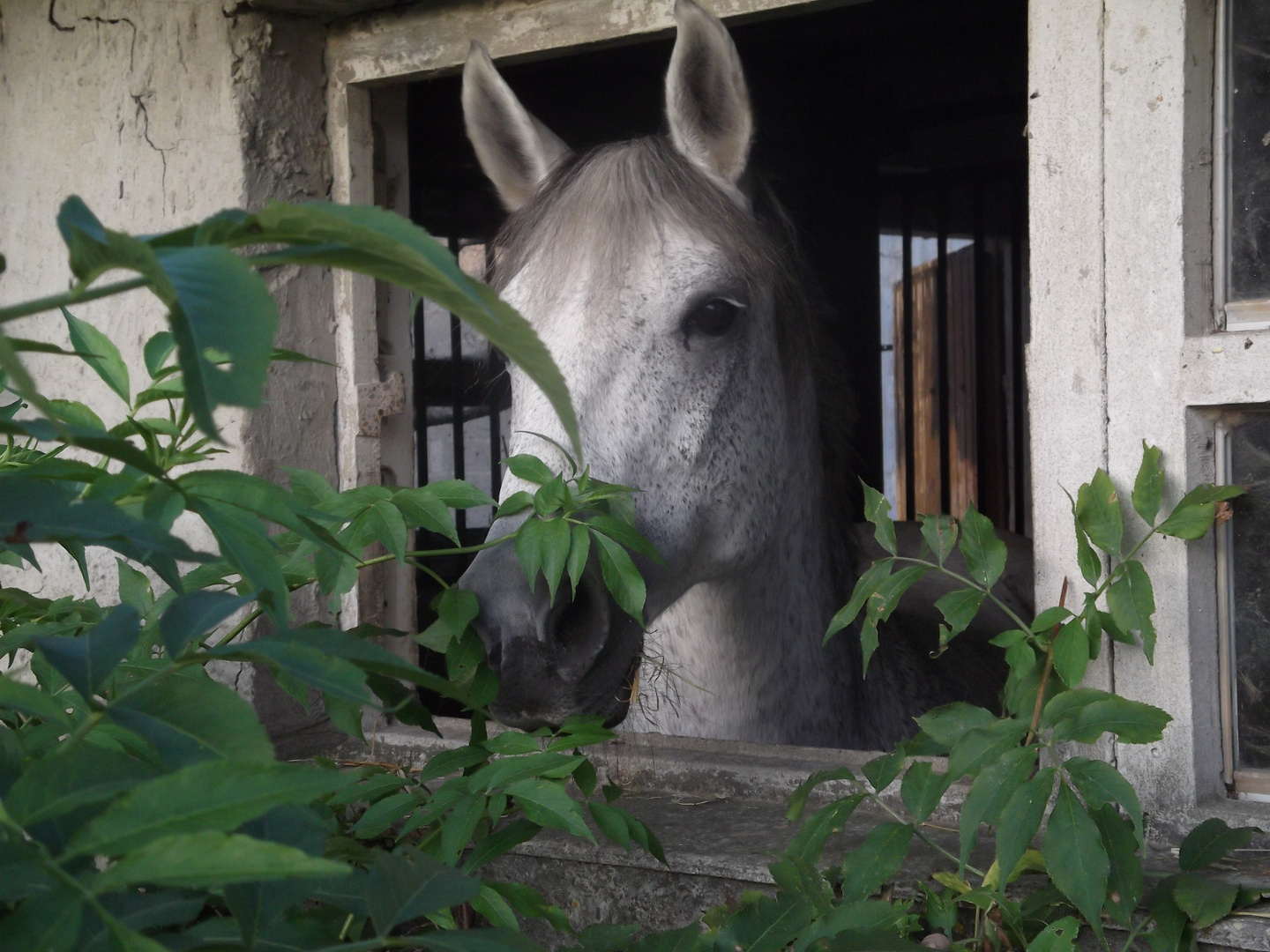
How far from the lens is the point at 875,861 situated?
3.96 ft

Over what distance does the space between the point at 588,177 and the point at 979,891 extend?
136 cm

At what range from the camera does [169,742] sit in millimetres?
469

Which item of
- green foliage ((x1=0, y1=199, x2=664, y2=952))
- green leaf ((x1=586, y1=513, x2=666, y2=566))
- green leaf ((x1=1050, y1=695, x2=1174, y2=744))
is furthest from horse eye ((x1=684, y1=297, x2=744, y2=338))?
green foliage ((x1=0, y1=199, x2=664, y2=952))

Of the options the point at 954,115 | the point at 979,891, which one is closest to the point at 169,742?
the point at 979,891

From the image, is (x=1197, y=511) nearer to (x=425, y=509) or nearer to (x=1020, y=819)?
Answer: (x=1020, y=819)

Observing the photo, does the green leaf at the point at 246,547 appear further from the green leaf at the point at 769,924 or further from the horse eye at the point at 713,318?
the horse eye at the point at 713,318

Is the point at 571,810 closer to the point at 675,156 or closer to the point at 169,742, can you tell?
the point at 169,742

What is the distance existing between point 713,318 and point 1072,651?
881 mm

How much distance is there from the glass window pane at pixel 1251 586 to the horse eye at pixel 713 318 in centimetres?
83

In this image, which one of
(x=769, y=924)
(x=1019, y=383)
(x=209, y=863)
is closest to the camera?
(x=209, y=863)

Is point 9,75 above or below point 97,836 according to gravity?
above

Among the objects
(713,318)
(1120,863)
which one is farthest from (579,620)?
(1120,863)

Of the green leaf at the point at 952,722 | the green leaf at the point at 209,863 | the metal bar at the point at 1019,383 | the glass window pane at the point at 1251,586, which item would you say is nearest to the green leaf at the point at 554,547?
the green leaf at the point at 952,722

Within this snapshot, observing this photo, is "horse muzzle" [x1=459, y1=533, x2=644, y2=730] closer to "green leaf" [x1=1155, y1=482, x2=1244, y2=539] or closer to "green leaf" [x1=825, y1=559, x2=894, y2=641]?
"green leaf" [x1=825, y1=559, x2=894, y2=641]
